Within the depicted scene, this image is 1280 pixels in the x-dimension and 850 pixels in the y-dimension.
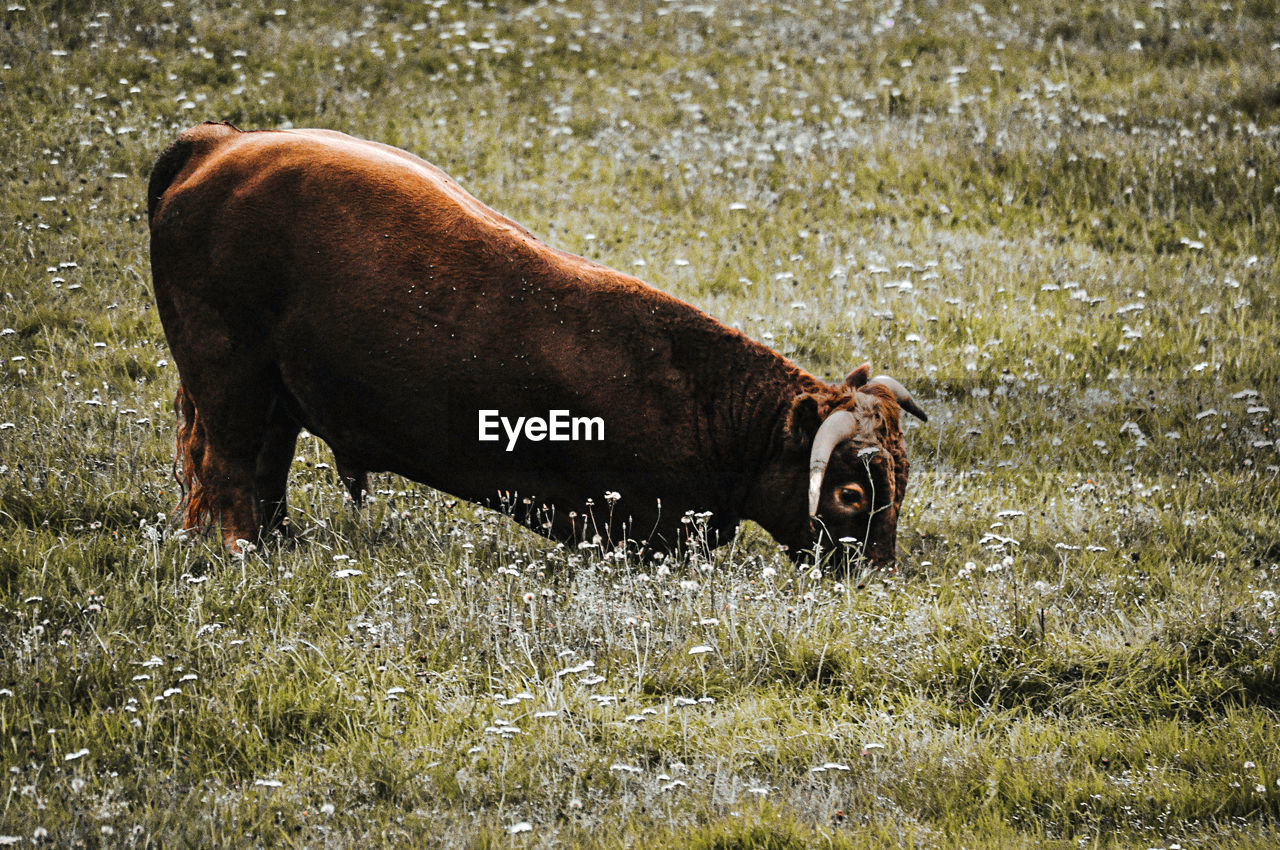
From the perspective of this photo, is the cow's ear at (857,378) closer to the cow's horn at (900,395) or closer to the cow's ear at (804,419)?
the cow's horn at (900,395)

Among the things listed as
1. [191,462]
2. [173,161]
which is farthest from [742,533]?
[173,161]

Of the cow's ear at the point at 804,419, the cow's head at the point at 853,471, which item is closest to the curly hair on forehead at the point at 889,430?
the cow's head at the point at 853,471

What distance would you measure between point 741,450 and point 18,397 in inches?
216

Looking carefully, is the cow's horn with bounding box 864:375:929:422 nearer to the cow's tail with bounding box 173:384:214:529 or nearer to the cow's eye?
the cow's eye

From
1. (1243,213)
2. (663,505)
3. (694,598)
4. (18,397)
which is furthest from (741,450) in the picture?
(1243,213)

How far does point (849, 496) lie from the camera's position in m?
6.43

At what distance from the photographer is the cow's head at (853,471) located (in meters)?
6.35

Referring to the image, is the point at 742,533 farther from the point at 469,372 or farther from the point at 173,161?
the point at 173,161

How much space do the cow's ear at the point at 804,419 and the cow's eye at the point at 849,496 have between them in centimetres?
32

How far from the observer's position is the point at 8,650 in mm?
5027

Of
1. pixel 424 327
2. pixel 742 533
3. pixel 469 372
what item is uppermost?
pixel 424 327

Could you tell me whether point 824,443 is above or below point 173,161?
below

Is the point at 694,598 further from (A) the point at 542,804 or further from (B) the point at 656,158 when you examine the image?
(B) the point at 656,158

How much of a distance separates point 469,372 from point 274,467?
1517 millimetres
